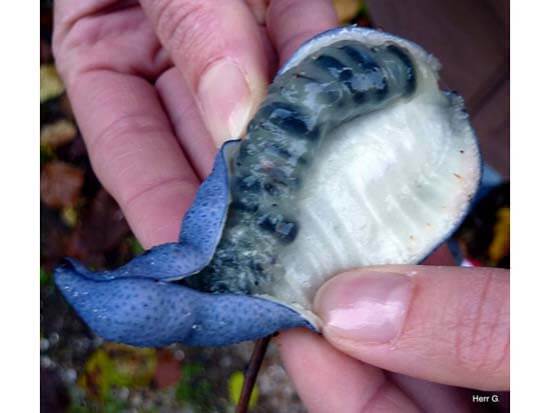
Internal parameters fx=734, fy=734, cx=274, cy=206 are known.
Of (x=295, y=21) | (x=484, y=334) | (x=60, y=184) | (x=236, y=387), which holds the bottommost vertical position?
(x=236, y=387)

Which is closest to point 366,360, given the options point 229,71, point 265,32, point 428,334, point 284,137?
point 428,334

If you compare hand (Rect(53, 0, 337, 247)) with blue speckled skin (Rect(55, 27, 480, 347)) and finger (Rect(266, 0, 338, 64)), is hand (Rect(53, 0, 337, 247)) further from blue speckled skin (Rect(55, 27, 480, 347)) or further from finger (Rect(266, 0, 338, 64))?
blue speckled skin (Rect(55, 27, 480, 347))

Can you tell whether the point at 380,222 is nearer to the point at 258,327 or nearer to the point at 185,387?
the point at 258,327

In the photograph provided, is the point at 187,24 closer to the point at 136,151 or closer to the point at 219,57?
the point at 219,57

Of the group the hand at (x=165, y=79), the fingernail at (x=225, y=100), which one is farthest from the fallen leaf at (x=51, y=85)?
the fingernail at (x=225, y=100)

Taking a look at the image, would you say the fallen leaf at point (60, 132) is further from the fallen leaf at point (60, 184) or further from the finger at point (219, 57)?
the finger at point (219, 57)

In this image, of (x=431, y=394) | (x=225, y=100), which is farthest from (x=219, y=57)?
(x=431, y=394)
